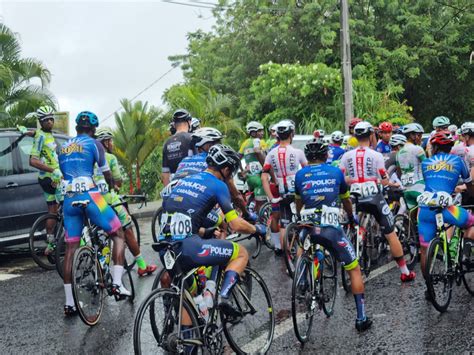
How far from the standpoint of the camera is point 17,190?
1059 centimetres

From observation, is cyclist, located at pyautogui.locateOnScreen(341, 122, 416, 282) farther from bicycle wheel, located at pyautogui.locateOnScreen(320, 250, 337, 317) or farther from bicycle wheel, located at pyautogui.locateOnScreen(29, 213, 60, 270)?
bicycle wheel, located at pyautogui.locateOnScreen(29, 213, 60, 270)

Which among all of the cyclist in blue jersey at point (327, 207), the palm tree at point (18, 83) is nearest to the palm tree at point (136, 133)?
the palm tree at point (18, 83)

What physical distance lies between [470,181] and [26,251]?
7.63 m

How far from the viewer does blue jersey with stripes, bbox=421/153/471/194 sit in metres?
7.36

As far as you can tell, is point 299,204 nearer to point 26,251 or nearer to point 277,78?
point 26,251

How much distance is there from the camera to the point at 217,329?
18.0ft

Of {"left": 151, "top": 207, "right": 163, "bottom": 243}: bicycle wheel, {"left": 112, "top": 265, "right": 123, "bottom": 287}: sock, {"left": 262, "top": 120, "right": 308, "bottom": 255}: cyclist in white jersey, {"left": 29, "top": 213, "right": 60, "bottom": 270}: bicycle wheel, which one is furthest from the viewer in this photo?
{"left": 151, "top": 207, "right": 163, "bottom": 243}: bicycle wheel

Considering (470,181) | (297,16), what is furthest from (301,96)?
(470,181)

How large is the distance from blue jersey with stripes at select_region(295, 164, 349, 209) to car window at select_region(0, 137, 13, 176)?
5637 mm

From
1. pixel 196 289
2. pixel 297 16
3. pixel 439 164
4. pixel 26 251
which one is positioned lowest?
pixel 26 251

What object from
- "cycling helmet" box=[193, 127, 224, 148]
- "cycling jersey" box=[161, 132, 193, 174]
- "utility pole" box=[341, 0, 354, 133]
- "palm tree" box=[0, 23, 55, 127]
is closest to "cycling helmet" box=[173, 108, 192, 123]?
"cycling jersey" box=[161, 132, 193, 174]

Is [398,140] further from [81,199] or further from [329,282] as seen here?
[81,199]

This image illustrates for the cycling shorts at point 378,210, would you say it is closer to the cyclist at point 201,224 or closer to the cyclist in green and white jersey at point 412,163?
the cyclist in green and white jersey at point 412,163

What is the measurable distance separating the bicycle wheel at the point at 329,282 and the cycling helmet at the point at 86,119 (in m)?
2.98
